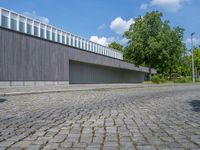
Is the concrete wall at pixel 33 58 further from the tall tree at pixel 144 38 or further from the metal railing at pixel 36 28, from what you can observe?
the tall tree at pixel 144 38

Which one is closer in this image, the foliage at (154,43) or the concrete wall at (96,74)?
the concrete wall at (96,74)

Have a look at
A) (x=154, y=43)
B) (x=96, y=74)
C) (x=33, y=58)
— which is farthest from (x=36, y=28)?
(x=154, y=43)

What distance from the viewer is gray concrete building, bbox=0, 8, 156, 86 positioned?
86.6ft

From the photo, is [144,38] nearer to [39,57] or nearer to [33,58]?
[39,57]

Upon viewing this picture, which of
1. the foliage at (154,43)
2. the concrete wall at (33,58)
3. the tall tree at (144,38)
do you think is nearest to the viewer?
the concrete wall at (33,58)

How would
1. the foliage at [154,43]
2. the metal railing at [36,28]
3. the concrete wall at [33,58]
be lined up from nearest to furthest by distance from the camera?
the concrete wall at [33,58]
the metal railing at [36,28]
the foliage at [154,43]

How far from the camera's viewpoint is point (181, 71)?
90.4m

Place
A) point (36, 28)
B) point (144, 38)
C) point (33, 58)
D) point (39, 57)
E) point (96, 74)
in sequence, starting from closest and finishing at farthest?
point (33, 58) → point (39, 57) → point (36, 28) → point (144, 38) → point (96, 74)

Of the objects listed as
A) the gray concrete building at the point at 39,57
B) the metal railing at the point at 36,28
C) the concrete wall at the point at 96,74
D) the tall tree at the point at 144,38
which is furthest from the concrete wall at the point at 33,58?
the tall tree at the point at 144,38

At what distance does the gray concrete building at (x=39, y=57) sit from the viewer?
26391 mm

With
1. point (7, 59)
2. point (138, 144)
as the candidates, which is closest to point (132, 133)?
point (138, 144)

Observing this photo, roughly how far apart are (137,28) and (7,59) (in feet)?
89.0

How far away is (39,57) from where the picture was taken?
1203 inches

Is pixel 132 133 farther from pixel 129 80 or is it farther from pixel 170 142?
pixel 129 80
